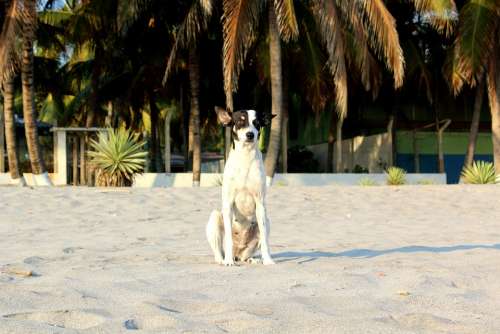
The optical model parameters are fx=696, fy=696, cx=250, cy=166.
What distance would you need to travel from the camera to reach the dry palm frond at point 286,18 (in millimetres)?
16859

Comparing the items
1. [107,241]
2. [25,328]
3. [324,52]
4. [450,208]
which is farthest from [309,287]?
[324,52]

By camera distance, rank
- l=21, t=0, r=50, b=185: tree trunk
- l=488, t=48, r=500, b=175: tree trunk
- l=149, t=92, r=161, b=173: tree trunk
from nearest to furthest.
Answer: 1. l=21, t=0, r=50, b=185: tree trunk
2. l=488, t=48, r=500, b=175: tree trunk
3. l=149, t=92, r=161, b=173: tree trunk

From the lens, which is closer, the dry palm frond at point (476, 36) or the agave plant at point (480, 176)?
the agave plant at point (480, 176)

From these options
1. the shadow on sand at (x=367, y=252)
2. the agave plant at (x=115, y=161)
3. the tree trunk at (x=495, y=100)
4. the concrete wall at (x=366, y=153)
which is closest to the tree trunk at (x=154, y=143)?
the concrete wall at (x=366, y=153)

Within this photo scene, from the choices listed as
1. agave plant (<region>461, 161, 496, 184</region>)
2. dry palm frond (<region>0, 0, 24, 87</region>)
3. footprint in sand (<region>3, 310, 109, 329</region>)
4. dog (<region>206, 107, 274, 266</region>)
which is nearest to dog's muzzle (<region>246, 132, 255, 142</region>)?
dog (<region>206, 107, 274, 266</region>)

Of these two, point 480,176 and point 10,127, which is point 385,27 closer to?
point 480,176

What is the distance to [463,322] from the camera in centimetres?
392

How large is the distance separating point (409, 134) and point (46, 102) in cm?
2165

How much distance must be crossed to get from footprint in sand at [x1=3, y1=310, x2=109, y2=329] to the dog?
7.42 ft

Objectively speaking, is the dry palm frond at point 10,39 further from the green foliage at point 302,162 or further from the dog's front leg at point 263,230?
the green foliage at point 302,162

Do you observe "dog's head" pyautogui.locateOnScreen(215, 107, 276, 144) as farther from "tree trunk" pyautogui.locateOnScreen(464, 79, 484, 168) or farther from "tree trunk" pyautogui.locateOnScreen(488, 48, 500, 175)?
"tree trunk" pyautogui.locateOnScreen(464, 79, 484, 168)

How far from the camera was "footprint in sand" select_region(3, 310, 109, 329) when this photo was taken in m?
3.78

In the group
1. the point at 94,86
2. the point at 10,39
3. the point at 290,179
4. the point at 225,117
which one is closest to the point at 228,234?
the point at 225,117

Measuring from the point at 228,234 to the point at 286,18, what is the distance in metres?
11.9
